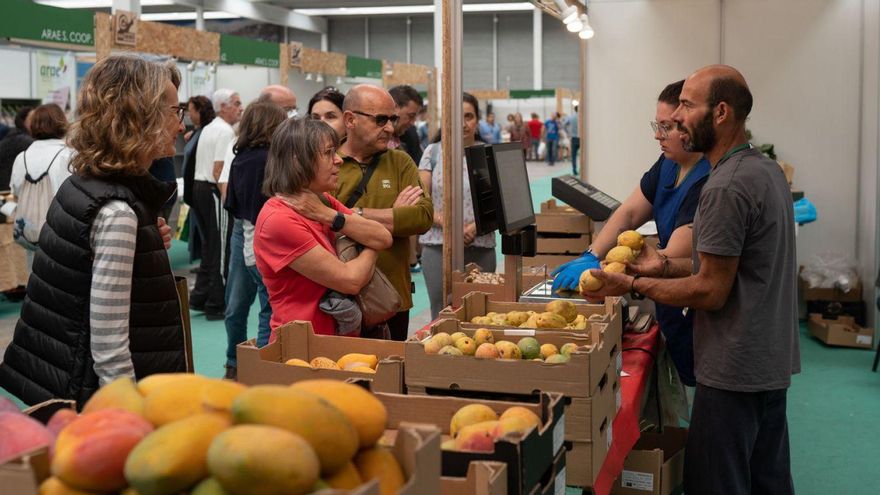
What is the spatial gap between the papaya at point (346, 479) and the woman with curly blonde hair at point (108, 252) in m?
1.04

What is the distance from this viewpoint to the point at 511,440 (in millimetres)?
1534

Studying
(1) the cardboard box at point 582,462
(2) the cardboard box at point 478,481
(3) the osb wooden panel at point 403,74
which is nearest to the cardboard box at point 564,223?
(1) the cardboard box at point 582,462

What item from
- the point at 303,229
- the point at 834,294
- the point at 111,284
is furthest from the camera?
the point at 834,294

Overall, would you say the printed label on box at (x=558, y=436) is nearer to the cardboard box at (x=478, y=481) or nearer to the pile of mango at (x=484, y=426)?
the pile of mango at (x=484, y=426)

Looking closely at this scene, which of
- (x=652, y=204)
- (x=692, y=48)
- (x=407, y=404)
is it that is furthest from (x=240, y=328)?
(x=692, y=48)

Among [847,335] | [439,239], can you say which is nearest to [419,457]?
[439,239]

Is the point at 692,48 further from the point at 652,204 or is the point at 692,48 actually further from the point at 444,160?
the point at 444,160

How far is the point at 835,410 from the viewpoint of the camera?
205 inches

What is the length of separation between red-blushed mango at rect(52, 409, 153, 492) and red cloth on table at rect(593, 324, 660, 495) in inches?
55.3

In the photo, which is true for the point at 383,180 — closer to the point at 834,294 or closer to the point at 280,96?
the point at 280,96

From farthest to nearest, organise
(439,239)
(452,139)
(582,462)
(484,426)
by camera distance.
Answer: (439,239)
(452,139)
(582,462)
(484,426)

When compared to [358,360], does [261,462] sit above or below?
above

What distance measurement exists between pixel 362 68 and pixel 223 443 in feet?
57.3

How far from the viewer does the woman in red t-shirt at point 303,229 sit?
2738mm
